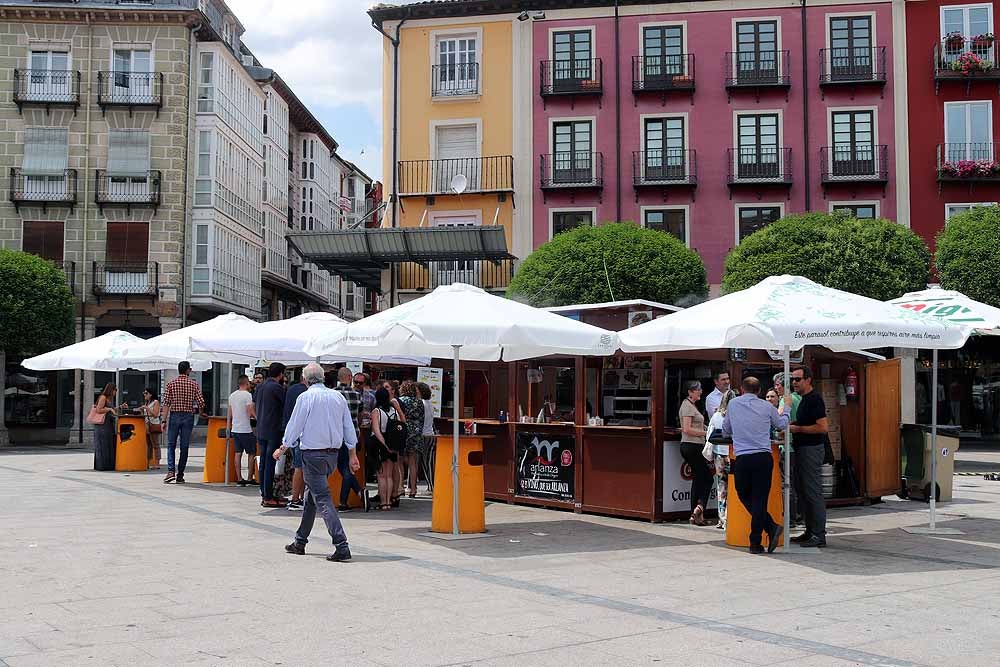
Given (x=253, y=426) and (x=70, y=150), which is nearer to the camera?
(x=253, y=426)

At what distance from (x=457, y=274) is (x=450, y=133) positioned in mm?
5111

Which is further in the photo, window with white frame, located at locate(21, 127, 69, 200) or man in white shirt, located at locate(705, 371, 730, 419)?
window with white frame, located at locate(21, 127, 69, 200)

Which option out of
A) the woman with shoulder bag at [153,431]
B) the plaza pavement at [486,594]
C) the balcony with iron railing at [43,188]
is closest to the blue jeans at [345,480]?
the plaza pavement at [486,594]

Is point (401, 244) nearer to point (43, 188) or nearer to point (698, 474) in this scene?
point (698, 474)

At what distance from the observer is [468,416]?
18.7 m

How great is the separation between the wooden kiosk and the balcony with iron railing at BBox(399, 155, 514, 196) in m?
19.4

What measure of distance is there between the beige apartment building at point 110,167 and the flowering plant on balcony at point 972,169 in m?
26.9

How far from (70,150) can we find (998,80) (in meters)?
32.5

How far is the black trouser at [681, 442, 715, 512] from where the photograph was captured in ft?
45.8

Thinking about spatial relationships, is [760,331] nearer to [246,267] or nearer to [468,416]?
[468,416]

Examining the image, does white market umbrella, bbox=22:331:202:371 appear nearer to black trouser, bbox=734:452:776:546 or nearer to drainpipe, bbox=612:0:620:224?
black trouser, bbox=734:452:776:546

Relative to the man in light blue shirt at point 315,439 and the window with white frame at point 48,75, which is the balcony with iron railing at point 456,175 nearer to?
the window with white frame at point 48,75

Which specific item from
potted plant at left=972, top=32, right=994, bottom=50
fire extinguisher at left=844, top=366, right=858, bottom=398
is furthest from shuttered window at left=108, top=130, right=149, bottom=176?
fire extinguisher at left=844, top=366, right=858, bottom=398

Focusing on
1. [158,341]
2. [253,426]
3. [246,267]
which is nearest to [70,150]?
[246,267]
